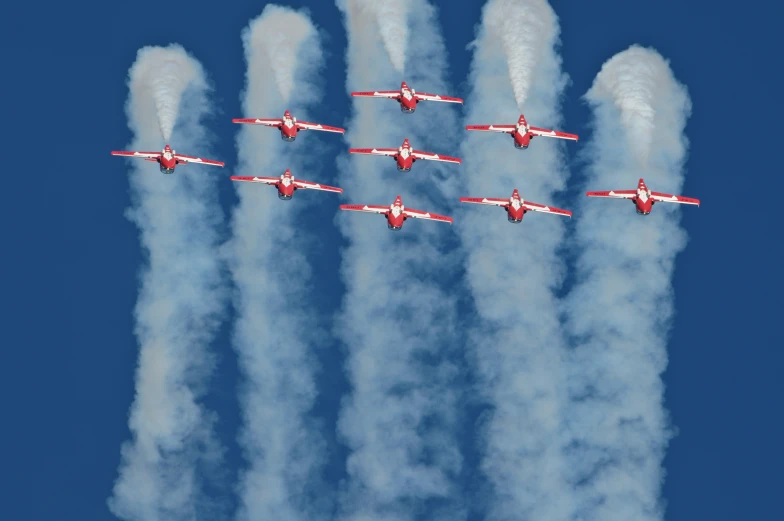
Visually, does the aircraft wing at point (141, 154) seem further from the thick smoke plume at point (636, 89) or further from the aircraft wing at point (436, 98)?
the thick smoke plume at point (636, 89)

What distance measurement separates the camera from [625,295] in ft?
550

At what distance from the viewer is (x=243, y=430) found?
554ft

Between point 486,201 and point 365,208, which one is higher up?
point 486,201

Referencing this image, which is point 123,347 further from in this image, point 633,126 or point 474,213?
point 633,126

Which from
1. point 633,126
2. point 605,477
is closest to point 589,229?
point 633,126

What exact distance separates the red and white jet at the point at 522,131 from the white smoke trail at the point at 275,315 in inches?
795

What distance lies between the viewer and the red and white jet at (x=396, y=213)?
552ft

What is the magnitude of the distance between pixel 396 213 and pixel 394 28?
2181 centimetres

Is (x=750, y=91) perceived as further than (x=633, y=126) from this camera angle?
Yes

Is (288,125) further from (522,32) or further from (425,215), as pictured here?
(522,32)

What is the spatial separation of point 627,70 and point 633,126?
7164mm

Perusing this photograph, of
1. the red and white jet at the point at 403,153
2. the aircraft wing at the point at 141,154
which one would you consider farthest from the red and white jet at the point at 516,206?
the aircraft wing at the point at 141,154

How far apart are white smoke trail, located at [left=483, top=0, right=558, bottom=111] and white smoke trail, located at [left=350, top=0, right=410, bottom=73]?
9648mm

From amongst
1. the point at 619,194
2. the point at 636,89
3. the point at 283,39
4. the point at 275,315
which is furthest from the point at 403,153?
the point at 636,89
